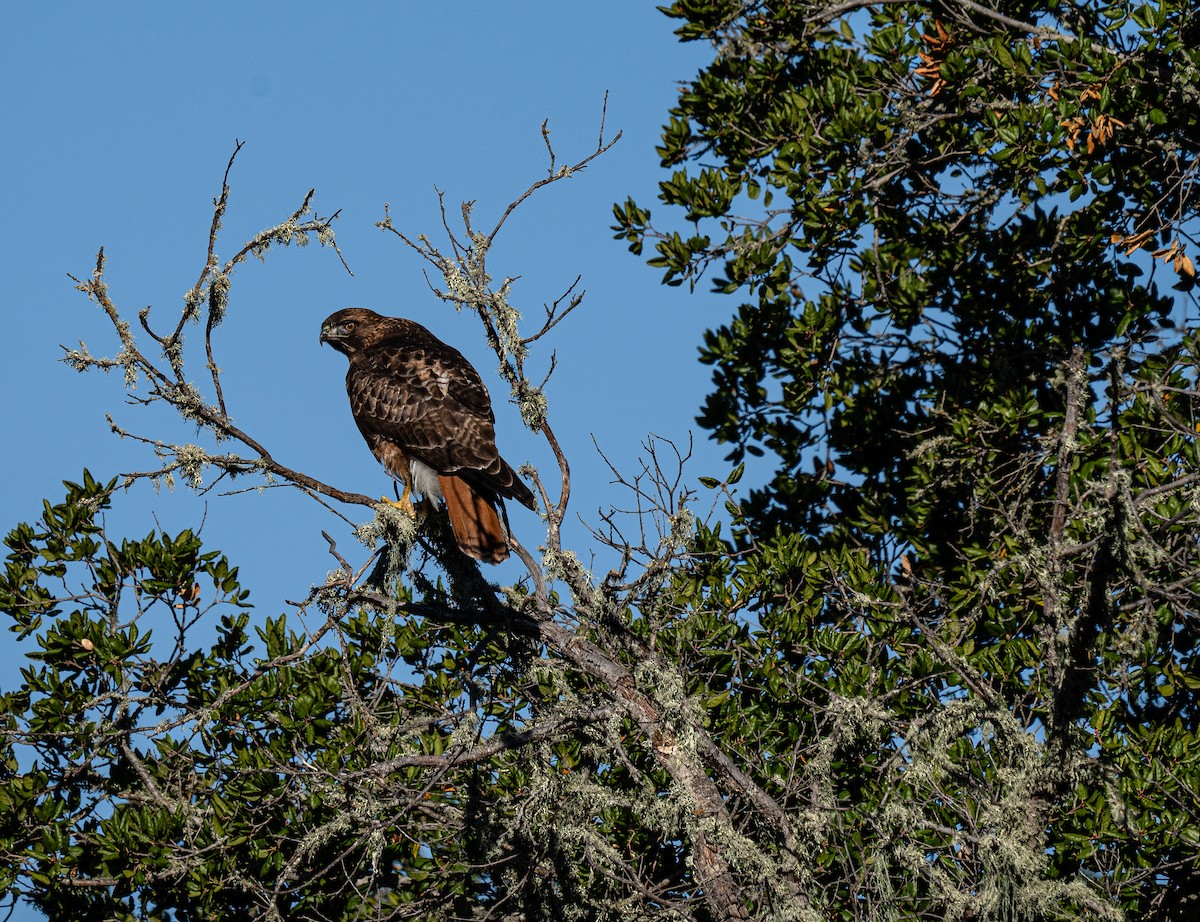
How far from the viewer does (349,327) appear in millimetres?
8992

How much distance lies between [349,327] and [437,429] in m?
2.31

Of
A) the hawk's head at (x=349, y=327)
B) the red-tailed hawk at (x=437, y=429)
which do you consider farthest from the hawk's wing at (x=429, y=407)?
the hawk's head at (x=349, y=327)

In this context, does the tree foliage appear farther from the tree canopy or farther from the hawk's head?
the hawk's head

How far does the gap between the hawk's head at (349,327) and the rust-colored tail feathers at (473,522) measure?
8.50ft

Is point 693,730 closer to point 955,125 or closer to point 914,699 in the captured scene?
point 914,699

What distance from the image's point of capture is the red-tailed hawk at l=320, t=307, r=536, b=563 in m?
6.35

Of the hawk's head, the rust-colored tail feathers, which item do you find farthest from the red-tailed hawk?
the hawk's head

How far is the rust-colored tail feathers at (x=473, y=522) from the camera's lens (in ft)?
20.1

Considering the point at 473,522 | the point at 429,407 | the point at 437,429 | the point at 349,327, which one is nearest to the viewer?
the point at 473,522

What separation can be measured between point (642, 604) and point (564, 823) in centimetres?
100

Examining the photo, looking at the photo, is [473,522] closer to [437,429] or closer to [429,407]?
[437,429]

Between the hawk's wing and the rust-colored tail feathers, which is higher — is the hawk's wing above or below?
above

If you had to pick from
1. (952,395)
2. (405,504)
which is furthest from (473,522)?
(952,395)

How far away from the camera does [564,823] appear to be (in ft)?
18.0
